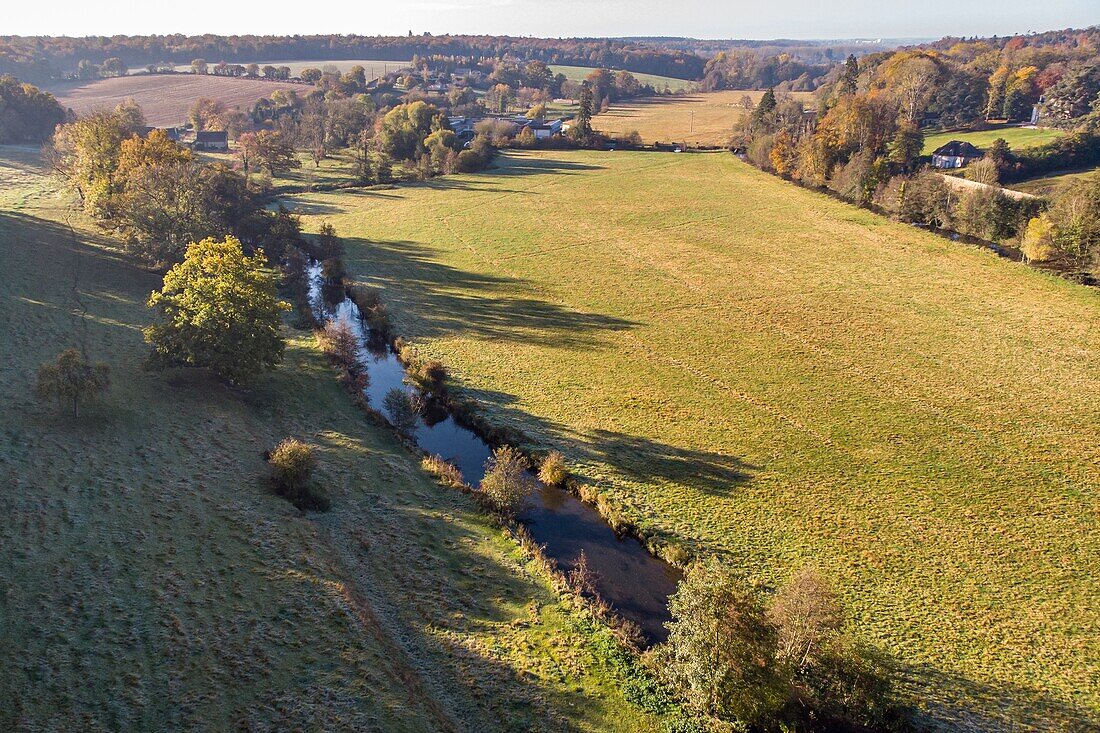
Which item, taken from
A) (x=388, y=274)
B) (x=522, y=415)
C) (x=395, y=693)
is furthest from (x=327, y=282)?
(x=395, y=693)

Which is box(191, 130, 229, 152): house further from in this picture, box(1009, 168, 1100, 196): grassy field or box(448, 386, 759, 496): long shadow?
box(1009, 168, 1100, 196): grassy field

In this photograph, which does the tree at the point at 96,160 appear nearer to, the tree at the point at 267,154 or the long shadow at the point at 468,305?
the long shadow at the point at 468,305

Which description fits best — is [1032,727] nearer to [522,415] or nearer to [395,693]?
[395,693]

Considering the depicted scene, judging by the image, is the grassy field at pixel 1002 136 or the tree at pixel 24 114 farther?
the tree at pixel 24 114

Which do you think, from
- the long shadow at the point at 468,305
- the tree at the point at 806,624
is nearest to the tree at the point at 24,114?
the long shadow at the point at 468,305

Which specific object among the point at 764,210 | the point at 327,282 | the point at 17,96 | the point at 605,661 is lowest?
the point at 605,661

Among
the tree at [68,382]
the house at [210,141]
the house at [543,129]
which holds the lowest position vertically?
the tree at [68,382]
